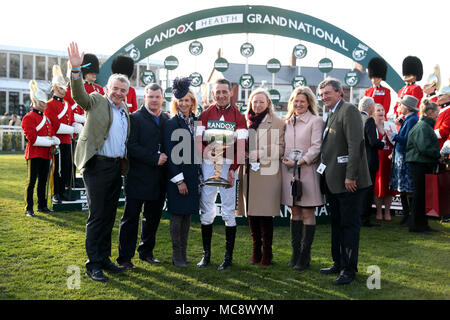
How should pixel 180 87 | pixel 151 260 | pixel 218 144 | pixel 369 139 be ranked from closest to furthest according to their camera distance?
pixel 218 144 < pixel 180 87 < pixel 151 260 < pixel 369 139

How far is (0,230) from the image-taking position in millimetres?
5816

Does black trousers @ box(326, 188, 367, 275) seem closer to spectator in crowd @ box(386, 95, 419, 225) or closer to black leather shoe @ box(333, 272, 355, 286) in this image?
black leather shoe @ box(333, 272, 355, 286)

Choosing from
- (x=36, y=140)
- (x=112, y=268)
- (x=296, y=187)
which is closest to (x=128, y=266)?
(x=112, y=268)

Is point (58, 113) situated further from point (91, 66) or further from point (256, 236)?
point (256, 236)

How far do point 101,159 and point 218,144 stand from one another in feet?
3.88

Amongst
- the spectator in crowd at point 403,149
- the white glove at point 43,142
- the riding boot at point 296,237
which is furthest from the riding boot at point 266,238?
the white glove at point 43,142

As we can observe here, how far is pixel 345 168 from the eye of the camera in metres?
3.95

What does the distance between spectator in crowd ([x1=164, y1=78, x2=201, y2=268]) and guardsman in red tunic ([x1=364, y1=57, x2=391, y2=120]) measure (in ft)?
17.1

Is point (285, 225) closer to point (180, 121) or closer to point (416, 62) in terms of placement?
point (180, 121)

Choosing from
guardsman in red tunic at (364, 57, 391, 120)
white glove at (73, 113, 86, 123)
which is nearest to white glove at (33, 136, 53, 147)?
white glove at (73, 113, 86, 123)

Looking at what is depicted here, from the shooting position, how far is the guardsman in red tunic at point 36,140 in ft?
22.2

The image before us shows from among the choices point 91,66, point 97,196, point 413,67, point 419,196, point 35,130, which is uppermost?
point 413,67

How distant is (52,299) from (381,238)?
4506 millimetres

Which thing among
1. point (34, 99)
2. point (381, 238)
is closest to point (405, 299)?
point (381, 238)
